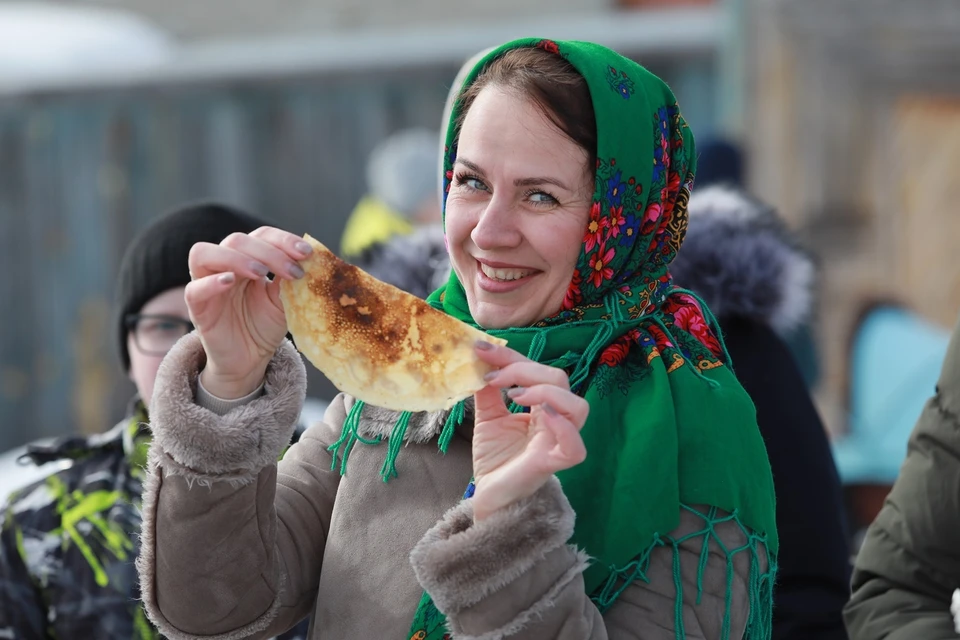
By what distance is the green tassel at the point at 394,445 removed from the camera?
75.7 inches

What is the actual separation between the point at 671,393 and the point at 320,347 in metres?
0.55

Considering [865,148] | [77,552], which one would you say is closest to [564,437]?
[77,552]

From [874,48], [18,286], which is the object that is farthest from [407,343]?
[18,286]

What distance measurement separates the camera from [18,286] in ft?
25.5

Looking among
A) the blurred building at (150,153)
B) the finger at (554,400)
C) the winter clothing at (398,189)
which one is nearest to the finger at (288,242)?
the finger at (554,400)

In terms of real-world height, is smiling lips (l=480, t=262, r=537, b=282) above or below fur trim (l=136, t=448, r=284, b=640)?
above

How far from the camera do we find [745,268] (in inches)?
109

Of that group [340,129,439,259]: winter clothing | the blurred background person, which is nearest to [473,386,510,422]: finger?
the blurred background person

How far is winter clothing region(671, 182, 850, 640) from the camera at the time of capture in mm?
2549

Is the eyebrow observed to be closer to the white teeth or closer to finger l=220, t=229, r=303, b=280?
the white teeth

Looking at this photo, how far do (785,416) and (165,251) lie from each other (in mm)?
1517

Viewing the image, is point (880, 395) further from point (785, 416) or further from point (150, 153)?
point (150, 153)

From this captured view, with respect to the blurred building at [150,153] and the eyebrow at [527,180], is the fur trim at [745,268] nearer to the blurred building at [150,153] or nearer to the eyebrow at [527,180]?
the eyebrow at [527,180]

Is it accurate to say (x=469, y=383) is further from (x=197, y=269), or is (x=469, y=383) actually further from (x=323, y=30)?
(x=323, y=30)
